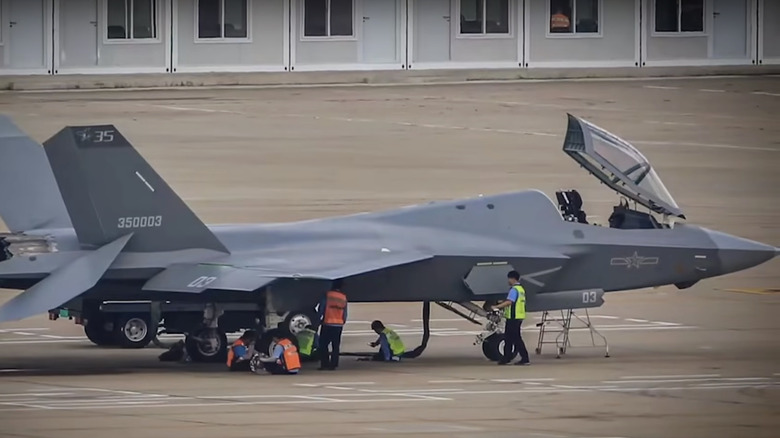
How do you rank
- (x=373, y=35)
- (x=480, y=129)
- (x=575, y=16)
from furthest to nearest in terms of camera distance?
(x=480, y=129)
(x=373, y=35)
(x=575, y=16)

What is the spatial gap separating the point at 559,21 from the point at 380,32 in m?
4.75

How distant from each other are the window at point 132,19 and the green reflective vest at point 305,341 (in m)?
14.9

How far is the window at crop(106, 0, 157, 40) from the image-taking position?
44594 millimetres

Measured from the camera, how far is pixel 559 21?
127 ft

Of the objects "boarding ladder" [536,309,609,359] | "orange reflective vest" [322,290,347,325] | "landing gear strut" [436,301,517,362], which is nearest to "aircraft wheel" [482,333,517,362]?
"landing gear strut" [436,301,517,362]

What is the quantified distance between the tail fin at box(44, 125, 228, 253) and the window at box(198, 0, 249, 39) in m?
16.9

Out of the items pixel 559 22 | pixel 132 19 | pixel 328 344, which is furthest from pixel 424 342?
pixel 132 19

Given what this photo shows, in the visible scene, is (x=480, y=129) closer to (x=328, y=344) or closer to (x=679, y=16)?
(x=679, y=16)

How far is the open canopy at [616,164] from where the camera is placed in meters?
31.6

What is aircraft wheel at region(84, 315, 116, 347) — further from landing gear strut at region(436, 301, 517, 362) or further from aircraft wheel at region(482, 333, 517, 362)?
aircraft wheel at region(482, 333, 517, 362)

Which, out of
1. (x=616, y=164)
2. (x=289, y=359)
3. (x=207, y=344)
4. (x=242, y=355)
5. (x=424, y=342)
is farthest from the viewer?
(x=616, y=164)

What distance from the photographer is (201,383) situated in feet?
93.6

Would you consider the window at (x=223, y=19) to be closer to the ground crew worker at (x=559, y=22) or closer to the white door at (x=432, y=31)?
the white door at (x=432, y=31)

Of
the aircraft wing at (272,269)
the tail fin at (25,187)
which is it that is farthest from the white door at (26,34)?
the aircraft wing at (272,269)
